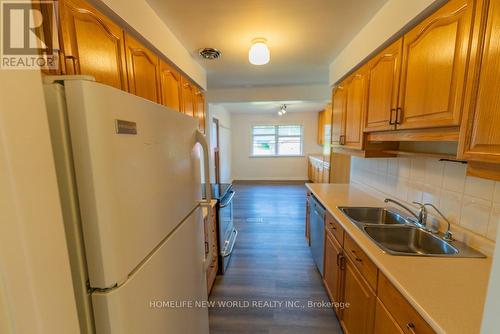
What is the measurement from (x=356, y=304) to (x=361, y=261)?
31cm

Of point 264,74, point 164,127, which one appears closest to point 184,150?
point 164,127

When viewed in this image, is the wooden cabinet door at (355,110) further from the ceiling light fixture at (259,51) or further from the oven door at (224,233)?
the oven door at (224,233)

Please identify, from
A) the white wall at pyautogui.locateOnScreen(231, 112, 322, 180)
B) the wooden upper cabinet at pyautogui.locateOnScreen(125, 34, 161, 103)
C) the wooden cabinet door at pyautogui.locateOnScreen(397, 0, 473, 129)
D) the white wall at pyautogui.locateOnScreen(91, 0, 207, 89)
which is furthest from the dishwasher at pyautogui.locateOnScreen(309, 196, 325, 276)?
the white wall at pyautogui.locateOnScreen(231, 112, 322, 180)

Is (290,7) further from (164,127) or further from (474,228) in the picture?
(474,228)

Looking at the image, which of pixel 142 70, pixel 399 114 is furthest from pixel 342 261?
pixel 142 70

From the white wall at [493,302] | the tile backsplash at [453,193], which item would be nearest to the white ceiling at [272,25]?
A: the tile backsplash at [453,193]

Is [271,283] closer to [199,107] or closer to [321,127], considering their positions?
Result: [199,107]

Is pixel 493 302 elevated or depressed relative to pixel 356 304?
Answer: elevated

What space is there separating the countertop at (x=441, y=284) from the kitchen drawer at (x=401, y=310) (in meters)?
0.05

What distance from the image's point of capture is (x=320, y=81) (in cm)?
336

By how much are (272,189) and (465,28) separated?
17.3 ft

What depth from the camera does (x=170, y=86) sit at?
185cm

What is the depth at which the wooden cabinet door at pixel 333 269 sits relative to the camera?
1638 millimetres

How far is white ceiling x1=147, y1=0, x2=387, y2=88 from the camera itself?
143 centimetres
